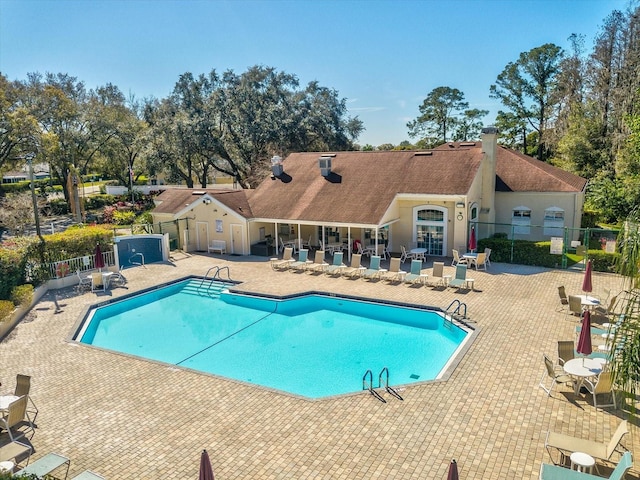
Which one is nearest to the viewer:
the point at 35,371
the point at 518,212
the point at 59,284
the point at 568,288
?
the point at 35,371

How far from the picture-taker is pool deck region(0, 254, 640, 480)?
8.16 metres

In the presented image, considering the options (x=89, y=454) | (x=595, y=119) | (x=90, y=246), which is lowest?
(x=89, y=454)

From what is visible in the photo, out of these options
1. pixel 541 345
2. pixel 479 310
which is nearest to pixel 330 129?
pixel 479 310

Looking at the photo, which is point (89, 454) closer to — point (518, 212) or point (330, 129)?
point (518, 212)

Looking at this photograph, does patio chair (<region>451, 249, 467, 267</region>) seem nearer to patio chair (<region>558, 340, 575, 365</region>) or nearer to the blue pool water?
the blue pool water

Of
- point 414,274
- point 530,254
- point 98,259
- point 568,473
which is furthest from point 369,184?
point 568,473

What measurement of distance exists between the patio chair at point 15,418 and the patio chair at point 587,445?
10.2 metres

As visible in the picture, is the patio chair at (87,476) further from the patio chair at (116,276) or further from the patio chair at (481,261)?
the patio chair at (481,261)

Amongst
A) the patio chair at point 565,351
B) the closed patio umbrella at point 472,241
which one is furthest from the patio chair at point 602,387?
the closed patio umbrella at point 472,241

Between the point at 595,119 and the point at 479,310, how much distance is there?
94.3ft

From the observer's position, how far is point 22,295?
17281 mm

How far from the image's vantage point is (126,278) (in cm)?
2242

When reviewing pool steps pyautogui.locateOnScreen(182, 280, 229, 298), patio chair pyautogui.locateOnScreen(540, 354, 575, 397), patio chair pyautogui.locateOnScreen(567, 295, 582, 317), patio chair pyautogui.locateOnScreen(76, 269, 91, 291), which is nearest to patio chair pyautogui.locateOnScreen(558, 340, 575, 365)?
patio chair pyautogui.locateOnScreen(540, 354, 575, 397)

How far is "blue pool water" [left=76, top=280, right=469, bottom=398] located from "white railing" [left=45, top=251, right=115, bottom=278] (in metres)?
3.75
